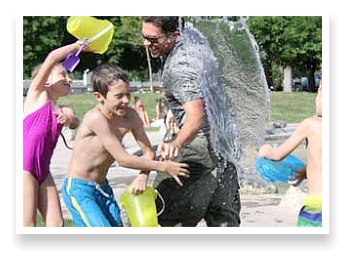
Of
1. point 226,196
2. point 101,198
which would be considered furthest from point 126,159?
point 226,196

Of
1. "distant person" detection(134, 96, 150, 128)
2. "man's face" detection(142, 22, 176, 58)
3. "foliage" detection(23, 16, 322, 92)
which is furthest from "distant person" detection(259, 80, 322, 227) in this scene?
"man's face" detection(142, 22, 176, 58)

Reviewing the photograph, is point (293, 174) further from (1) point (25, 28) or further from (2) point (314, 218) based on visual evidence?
(1) point (25, 28)

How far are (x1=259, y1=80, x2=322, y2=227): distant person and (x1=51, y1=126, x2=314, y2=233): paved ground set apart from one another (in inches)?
2.9

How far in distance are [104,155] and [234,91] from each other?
0.95 m

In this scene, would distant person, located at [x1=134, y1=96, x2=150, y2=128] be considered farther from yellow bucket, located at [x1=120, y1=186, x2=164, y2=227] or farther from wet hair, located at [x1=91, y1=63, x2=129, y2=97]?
yellow bucket, located at [x1=120, y1=186, x2=164, y2=227]

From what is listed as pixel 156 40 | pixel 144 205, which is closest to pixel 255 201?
pixel 144 205

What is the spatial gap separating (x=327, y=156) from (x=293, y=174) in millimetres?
252

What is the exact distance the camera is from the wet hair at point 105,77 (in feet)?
19.1

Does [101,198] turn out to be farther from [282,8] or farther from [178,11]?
[282,8]

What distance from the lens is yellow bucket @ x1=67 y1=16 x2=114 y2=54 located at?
5809mm

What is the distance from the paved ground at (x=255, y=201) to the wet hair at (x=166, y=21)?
2.26ft
